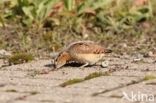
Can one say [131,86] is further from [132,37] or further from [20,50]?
[132,37]

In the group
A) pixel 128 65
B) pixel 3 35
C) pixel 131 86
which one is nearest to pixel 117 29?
pixel 3 35

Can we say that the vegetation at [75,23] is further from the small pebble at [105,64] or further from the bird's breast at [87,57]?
the bird's breast at [87,57]

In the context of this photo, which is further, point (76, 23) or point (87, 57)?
point (76, 23)

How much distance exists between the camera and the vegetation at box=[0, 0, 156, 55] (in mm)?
10289

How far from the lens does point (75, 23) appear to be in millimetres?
10867

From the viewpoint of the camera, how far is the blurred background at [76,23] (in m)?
10.2

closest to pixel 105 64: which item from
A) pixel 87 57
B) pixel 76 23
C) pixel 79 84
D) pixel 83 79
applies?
pixel 87 57

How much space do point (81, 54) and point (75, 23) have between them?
10.3ft

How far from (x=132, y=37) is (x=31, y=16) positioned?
1.58 m

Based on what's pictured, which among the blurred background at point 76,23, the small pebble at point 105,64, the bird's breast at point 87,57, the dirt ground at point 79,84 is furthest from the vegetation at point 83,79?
the blurred background at point 76,23

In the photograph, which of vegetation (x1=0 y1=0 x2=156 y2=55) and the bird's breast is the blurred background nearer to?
vegetation (x1=0 y1=0 x2=156 y2=55)

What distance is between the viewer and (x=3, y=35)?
10352 mm

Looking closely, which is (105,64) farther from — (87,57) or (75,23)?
(75,23)

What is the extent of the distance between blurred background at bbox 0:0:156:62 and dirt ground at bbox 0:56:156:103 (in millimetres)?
1718
